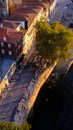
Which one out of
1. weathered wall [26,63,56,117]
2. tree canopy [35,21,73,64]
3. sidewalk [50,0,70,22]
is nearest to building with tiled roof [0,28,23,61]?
tree canopy [35,21,73,64]

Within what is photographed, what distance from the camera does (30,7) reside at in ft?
293

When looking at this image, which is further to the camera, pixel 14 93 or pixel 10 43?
pixel 10 43

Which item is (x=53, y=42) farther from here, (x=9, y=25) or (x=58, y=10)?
(x=58, y=10)

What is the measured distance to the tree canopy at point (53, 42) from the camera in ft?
233

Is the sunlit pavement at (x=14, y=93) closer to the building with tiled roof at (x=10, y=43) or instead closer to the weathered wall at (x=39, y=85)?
the weathered wall at (x=39, y=85)

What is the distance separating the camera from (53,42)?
71.0m

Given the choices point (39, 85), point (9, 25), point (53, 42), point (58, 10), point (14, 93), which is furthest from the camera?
point (58, 10)

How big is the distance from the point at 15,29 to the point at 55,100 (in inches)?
828

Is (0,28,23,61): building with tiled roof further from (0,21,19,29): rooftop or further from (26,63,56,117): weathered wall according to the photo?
(26,63,56,117): weathered wall

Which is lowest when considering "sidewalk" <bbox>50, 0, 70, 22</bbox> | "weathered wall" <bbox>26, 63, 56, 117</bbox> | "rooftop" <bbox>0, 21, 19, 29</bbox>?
"weathered wall" <bbox>26, 63, 56, 117</bbox>

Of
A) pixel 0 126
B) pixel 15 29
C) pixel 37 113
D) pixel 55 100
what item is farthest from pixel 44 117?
pixel 15 29

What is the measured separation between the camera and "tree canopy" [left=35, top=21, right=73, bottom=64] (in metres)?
70.9

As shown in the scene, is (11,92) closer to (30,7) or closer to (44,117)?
(44,117)

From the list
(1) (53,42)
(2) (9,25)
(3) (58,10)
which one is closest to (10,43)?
(2) (9,25)
